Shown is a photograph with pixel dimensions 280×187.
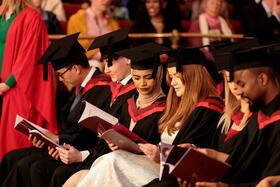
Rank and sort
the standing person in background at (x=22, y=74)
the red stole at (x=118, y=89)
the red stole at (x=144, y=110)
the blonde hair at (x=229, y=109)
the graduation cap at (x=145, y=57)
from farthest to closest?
1. the standing person in background at (x=22, y=74)
2. the red stole at (x=118, y=89)
3. the red stole at (x=144, y=110)
4. the graduation cap at (x=145, y=57)
5. the blonde hair at (x=229, y=109)

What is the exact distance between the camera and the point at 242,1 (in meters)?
12.2

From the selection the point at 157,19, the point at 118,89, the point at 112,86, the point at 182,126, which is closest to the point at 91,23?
the point at 157,19

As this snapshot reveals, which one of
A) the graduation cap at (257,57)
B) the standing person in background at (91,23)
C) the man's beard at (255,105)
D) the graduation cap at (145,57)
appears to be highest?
the graduation cap at (257,57)

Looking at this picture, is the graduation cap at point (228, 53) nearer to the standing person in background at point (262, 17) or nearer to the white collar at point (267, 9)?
the standing person in background at point (262, 17)

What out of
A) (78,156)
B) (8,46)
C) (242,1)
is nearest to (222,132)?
(78,156)

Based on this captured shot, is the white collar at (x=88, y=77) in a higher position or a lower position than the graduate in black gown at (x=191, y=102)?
lower

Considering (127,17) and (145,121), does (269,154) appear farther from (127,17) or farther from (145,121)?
(127,17)

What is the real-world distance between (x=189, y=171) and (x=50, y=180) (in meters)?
2.28

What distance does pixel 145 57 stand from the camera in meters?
6.78

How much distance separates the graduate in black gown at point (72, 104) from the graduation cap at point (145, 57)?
2.40 ft

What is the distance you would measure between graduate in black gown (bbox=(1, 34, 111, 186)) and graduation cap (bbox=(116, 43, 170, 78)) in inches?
28.8

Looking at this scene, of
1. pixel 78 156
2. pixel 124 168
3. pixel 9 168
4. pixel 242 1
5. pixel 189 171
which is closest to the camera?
pixel 189 171

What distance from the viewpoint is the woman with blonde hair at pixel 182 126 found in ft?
20.4

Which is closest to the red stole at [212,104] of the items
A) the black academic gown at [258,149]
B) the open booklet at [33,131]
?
the black academic gown at [258,149]
